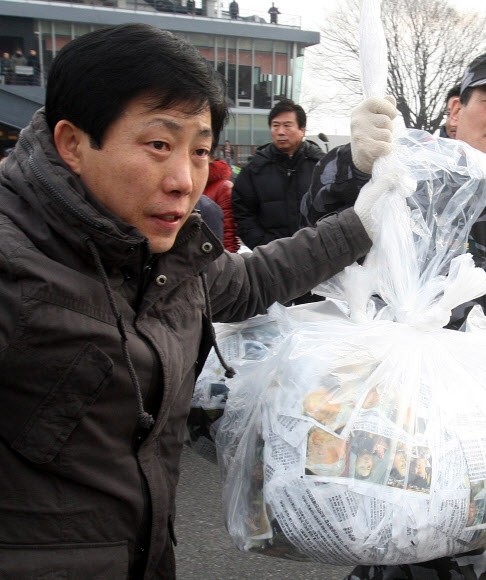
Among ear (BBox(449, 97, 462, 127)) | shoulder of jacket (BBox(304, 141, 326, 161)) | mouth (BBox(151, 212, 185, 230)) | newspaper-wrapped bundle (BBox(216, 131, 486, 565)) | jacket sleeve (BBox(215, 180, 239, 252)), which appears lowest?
jacket sleeve (BBox(215, 180, 239, 252))

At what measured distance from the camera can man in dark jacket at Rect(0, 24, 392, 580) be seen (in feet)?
3.60

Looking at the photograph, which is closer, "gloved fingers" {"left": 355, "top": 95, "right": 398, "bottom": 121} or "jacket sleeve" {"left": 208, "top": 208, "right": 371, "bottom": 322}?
"gloved fingers" {"left": 355, "top": 95, "right": 398, "bottom": 121}

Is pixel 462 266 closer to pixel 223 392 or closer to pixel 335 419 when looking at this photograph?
pixel 335 419

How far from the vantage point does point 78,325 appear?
Result: 1110 mm

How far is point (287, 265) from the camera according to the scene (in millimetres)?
1522

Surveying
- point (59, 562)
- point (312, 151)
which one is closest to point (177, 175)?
point (59, 562)

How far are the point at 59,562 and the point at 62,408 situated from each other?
0.26 meters

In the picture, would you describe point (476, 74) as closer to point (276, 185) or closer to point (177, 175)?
point (177, 175)

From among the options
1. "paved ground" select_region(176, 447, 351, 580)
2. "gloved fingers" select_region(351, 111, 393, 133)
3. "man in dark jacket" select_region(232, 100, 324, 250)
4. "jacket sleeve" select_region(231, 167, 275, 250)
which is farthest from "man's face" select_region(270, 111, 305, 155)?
"gloved fingers" select_region(351, 111, 393, 133)

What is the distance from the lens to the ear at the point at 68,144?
3.82 feet

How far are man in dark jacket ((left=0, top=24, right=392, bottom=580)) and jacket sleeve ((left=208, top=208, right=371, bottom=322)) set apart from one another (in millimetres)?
265

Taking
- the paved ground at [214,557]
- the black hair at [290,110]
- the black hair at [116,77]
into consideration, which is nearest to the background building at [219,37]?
the black hair at [290,110]

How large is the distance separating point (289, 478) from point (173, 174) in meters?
0.58

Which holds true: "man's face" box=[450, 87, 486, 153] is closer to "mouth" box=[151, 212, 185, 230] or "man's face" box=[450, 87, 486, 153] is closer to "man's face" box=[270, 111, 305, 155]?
"mouth" box=[151, 212, 185, 230]
